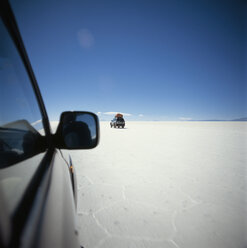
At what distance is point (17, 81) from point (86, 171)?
3274 millimetres

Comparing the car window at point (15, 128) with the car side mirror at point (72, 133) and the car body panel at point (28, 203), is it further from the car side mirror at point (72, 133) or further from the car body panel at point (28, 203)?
the car side mirror at point (72, 133)

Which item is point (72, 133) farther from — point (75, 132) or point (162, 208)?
point (162, 208)

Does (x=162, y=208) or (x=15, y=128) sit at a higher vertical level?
(x=15, y=128)

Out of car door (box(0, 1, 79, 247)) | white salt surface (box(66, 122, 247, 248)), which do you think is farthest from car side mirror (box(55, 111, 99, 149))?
white salt surface (box(66, 122, 247, 248))

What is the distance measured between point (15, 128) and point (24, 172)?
0.34m

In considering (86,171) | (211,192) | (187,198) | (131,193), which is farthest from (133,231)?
(86,171)

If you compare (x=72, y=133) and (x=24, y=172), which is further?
(x=72, y=133)

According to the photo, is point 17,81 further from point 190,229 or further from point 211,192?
point 211,192

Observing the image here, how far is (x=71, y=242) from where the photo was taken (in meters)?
0.58

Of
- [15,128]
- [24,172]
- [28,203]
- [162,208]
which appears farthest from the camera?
[162,208]

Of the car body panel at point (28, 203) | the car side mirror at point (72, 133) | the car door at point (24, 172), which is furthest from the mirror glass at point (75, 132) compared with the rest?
the car body panel at point (28, 203)

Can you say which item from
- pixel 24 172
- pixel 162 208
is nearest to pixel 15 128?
pixel 24 172

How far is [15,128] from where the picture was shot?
2.90 feet

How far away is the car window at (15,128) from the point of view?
2.04 ft
